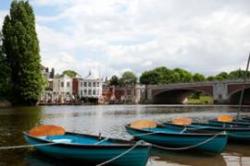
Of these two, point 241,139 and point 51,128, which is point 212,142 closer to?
point 241,139

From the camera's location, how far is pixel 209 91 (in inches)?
3268

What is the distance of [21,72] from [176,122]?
4408 centimetres

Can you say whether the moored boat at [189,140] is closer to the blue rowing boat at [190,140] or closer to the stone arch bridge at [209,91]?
the blue rowing boat at [190,140]

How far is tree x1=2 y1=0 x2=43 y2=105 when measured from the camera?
60.8 m

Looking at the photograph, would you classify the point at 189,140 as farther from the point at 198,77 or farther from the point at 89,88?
the point at 198,77

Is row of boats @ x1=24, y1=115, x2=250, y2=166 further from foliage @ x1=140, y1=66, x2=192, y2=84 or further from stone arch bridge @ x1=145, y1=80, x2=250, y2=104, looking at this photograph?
foliage @ x1=140, y1=66, x2=192, y2=84

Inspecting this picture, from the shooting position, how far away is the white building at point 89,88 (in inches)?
4252

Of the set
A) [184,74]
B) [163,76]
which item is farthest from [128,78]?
[184,74]

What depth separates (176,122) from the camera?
21.8 metres

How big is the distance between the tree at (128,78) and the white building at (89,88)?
1067 inches

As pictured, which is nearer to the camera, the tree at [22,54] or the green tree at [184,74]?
the tree at [22,54]

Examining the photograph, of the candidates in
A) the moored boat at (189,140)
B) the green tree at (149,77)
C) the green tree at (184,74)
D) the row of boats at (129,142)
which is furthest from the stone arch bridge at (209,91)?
the moored boat at (189,140)

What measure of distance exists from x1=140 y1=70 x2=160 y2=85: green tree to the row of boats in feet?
335

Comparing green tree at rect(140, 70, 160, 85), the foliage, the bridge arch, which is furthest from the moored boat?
green tree at rect(140, 70, 160, 85)
